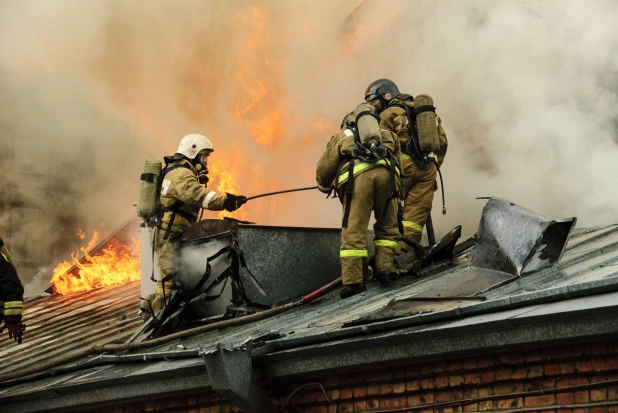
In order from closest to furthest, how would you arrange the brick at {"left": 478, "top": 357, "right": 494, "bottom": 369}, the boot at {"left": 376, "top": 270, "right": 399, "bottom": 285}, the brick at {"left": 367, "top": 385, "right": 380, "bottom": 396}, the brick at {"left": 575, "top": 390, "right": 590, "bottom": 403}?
the brick at {"left": 575, "top": 390, "right": 590, "bottom": 403}, the brick at {"left": 478, "top": 357, "right": 494, "bottom": 369}, the brick at {"left": 367, "top": 385, "right": 380, "bottom": 396}, the boot at {"left": 376, "top": 270, "right": 399, "bottom": 285}

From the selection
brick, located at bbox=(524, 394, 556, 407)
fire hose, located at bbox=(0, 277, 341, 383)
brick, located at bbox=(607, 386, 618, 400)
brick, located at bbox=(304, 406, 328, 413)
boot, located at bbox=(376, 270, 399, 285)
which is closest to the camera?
brick, located at bbox=(607, 386, 618, 400)

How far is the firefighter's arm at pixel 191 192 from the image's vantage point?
28.1ft

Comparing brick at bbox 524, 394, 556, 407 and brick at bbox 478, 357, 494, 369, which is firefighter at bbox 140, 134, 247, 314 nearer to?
brick at bbox 478, 357, 494, 369

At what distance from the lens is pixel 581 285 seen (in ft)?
15.7

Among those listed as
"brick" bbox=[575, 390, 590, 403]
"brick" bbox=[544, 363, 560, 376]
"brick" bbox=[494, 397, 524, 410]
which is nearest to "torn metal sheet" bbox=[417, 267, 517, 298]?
"brick" bbox=[494, 397, 524, 410]

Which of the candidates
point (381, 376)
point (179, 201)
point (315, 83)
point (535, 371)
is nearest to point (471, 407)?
point (535, 371)

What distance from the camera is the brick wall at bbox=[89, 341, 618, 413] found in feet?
15.6

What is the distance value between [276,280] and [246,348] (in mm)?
2524

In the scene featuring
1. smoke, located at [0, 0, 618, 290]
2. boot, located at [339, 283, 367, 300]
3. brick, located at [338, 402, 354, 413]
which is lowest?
brick, located at [338, 402, 354, 413]

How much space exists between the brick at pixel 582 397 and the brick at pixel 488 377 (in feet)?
1.39

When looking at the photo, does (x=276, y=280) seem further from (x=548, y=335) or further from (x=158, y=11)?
(x=158, y=11)

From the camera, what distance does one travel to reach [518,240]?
21.9 ft

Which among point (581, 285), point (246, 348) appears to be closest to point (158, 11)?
point (246, 348)

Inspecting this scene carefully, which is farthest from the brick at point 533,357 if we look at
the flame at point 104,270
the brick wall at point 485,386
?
the flame at point 104,270
